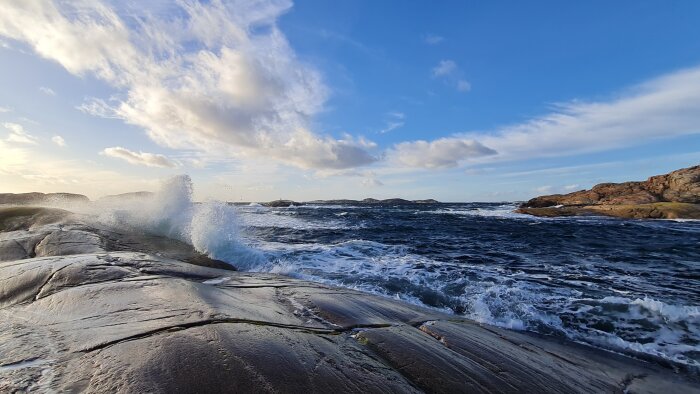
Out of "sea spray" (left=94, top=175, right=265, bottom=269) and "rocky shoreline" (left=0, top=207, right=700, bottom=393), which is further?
"sea spray" (left=94, top=175, right=265, bottom=269)

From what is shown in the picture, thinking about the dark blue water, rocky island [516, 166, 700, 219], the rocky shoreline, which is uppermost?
rocky island [516, 166, 700, 219]

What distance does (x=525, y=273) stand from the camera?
29.6 feet

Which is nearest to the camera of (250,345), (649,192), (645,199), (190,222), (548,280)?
(250,345)

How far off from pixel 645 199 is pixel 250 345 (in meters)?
41.0

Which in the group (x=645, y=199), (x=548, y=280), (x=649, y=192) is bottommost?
(x=548, y=280)

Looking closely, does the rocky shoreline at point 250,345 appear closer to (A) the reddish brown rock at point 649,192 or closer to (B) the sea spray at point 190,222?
(B) the sea spray at point 190,222

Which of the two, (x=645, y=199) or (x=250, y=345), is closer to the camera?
(x=250, y=345)

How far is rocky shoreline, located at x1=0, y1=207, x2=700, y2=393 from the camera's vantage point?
243 cm

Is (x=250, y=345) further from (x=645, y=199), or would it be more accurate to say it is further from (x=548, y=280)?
(x=645, y=199)

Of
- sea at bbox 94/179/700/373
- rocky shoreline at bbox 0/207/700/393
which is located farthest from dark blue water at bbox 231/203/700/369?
rocky shoreline at bbox 0/207/700/393

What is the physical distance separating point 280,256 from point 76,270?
6.09 metres

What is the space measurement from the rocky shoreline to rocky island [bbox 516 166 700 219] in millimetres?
30781

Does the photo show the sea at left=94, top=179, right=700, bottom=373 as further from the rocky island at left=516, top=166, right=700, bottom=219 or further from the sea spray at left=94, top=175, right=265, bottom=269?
the rocky island at left=516, top=166, right=700, bottom=219

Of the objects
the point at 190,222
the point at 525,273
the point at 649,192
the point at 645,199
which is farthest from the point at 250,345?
the point at 649,192
